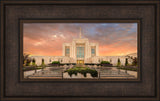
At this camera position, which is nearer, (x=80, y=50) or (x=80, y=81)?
(x=80, y=81)

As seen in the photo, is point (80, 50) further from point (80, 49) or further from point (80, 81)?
point (80, 81)

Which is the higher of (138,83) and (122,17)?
(122,17)

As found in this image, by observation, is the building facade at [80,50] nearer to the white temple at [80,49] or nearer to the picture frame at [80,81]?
the white temple at [80,49]

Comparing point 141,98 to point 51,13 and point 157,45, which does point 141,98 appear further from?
point 51,13

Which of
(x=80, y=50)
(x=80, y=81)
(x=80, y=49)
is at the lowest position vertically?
(x=80, y=81)

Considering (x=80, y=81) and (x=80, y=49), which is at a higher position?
(x=80, y=49)

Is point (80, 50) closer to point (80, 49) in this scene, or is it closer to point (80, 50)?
point (80, 50)

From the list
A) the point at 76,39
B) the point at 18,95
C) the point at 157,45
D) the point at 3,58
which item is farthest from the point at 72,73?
the point at 76,39

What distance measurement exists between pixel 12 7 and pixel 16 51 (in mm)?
1813

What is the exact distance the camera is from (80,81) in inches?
143

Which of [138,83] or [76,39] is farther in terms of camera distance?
[76,39]

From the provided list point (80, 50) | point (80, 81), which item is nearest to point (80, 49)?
point (80, 50)

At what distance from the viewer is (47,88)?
3.64 meters

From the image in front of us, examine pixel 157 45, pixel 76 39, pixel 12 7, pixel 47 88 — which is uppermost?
pixel 76 39
